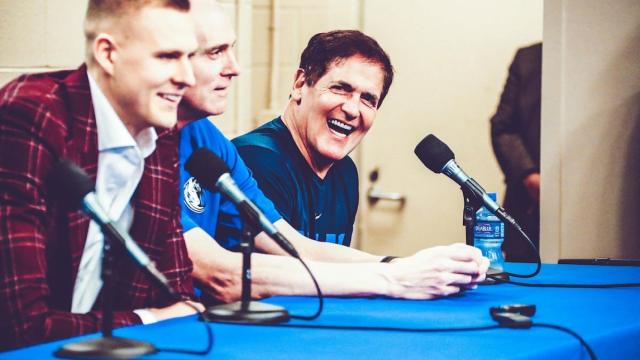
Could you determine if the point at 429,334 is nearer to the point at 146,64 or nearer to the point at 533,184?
the point at 146,64

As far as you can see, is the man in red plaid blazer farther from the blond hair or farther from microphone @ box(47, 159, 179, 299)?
microphone @ box(47, 159, 179, 299)

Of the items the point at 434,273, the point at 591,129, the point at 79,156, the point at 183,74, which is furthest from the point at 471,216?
the point at 591,129

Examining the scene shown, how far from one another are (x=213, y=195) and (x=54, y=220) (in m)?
0.61

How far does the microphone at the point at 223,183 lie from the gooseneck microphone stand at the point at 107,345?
0.28 meters

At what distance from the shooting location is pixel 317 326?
163 cm

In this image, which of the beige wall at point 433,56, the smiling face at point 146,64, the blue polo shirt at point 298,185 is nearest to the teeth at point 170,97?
the smiling face at point 146,64

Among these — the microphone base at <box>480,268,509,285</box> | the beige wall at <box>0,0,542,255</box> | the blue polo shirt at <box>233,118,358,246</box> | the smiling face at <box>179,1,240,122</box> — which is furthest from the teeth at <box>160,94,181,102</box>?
the beige wall at <box>0,0,542,255</box>

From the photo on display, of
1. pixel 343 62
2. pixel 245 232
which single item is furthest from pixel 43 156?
pixel 343 62

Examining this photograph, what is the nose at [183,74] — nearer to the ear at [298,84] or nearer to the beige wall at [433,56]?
the ear at [298,84]

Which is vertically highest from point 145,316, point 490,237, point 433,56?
point 433,56

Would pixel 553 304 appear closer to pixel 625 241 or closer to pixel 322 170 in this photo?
pixel 322 170

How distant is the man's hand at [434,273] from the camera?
2.00 meters

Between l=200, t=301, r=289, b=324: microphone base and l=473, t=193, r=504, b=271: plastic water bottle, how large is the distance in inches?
33.4

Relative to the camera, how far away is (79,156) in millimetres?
1699
